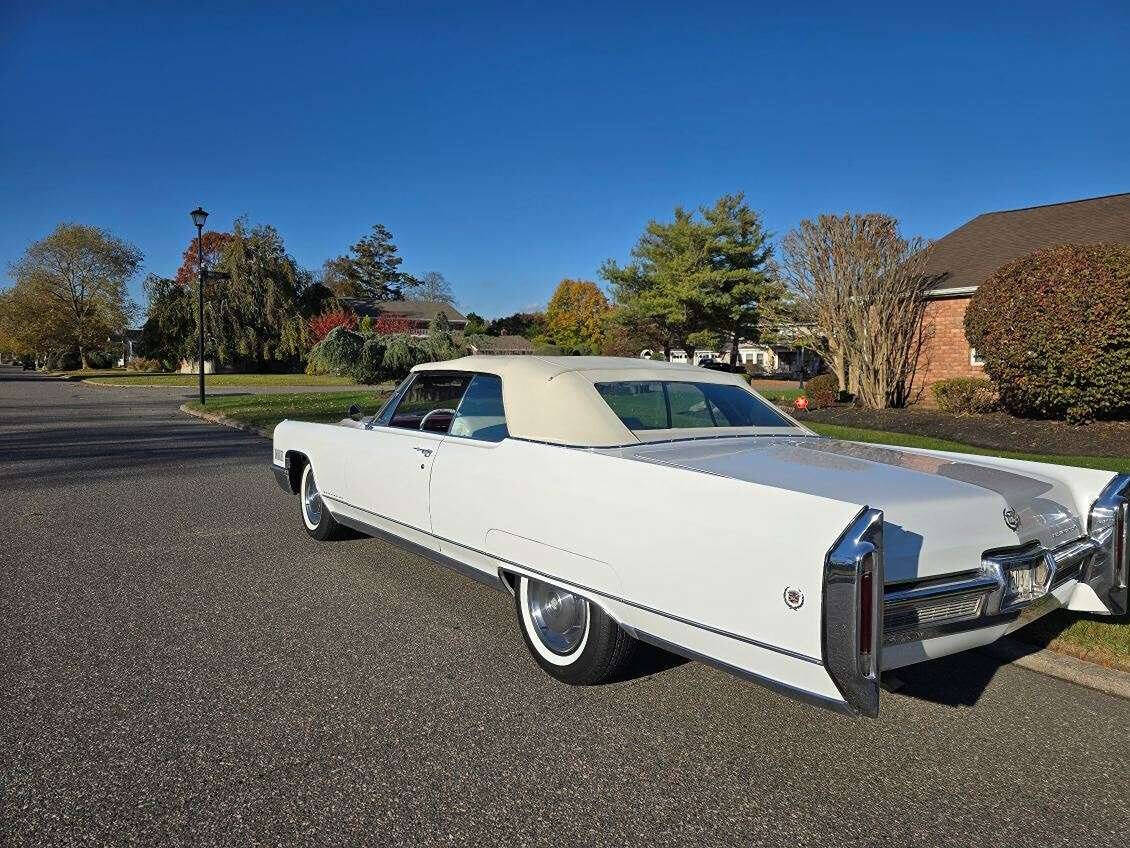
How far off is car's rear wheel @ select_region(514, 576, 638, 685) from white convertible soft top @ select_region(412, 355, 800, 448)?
708 millimetres

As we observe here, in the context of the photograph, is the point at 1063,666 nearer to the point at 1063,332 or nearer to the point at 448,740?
the point at 448,740

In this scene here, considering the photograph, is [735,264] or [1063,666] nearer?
[1063,666]

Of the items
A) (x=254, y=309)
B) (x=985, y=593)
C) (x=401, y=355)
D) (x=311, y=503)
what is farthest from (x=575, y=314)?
(x=985, y=593)

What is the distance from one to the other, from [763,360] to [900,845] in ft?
217

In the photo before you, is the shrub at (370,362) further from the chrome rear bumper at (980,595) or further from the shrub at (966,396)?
the chrome rear bumper at (980,595)

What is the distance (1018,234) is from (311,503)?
785 inches

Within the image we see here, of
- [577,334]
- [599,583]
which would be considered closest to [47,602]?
[599,583]

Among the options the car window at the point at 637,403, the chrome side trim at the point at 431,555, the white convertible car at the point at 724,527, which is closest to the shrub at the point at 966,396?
the white convertible car at the point at 724,527

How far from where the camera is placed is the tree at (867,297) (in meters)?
17.0

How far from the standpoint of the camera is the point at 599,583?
9.59 feet

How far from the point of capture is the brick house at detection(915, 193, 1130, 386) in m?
17.3

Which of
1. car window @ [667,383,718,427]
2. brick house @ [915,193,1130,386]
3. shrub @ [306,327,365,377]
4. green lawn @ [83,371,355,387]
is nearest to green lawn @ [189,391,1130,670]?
car window @ [667,383,718,427]

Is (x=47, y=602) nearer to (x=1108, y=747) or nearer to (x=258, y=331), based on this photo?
(x=1108, y=747)

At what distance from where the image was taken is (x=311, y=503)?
19.4 feet
